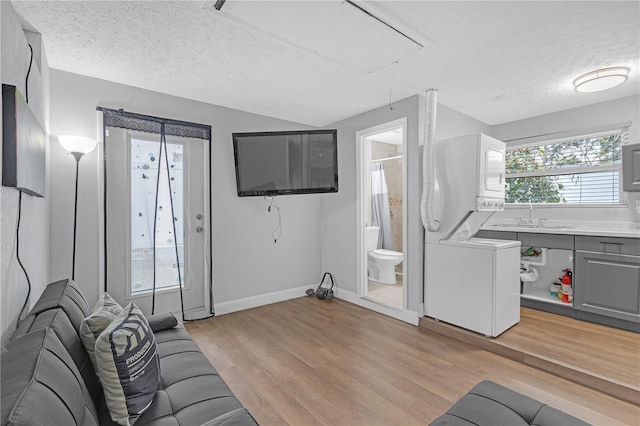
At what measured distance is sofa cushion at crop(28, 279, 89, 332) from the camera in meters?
1.35

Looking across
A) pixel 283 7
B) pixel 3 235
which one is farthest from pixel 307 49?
pixel 3 235

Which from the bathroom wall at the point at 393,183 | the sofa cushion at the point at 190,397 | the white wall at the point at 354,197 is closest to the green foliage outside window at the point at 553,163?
the white wall at the point at 354,197

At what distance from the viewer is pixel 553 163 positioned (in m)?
3.89

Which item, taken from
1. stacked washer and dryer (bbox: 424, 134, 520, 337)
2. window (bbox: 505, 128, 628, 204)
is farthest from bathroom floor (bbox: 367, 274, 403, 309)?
window (bbox: 505, 128, 628, 204)

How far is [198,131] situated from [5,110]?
2.11m

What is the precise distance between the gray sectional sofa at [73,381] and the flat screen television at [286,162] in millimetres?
1834

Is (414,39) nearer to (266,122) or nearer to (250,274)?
(266,122)

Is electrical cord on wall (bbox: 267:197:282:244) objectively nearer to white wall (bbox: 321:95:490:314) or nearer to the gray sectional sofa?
white wall (bbox: 321:95:490:314)

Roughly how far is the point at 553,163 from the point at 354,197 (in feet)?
8.37

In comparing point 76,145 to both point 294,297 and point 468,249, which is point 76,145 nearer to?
point 294,297

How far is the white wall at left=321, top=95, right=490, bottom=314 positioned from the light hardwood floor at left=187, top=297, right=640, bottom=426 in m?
0.69

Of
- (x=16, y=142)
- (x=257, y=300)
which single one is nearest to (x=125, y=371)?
(x=16, y=142)

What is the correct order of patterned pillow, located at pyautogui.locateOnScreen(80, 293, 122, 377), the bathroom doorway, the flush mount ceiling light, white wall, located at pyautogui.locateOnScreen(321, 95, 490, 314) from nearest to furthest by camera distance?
patterned pillow, located at pyautogui.locateOnScreen(80, 293, 122, 377)
the flush mount ceiling light
white wall, located at pyautogui.locateOnScreen(321, 95, 490, 314)
the bathroom doorway

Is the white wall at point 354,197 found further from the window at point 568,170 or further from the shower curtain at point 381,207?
the shower curtain at point 381,207
